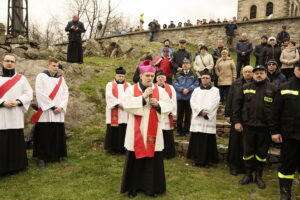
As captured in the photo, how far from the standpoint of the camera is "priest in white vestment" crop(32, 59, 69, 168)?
6.46 meters

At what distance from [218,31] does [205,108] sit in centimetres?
1965

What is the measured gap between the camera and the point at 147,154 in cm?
487

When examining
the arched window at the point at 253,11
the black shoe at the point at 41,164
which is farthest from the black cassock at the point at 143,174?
the arched window at the point at 253,11

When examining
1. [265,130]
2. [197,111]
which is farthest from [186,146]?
[265,130]

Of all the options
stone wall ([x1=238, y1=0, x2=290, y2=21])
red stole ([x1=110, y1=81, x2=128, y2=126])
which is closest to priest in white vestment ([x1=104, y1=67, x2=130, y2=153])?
red stole ([x1=110, y1=81, x2=128, y2=126])

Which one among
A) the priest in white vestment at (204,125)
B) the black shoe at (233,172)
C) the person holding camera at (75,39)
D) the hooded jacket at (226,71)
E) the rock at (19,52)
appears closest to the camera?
the black shoe at (233,172)

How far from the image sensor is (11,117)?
19.3 ft

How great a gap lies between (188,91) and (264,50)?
4220mm

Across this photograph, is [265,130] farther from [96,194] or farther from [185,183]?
[96,194]

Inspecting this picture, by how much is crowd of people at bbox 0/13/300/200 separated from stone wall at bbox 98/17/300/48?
566 inches

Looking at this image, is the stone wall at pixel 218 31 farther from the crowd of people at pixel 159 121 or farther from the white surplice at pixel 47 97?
the white surplice at pixel 47 97

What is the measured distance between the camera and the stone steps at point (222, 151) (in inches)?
265

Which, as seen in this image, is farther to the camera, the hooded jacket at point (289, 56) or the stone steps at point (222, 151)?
the hooded jacket at point (289, 56)

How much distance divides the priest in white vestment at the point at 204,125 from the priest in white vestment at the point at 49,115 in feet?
9.93
